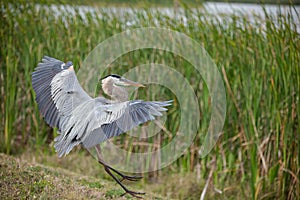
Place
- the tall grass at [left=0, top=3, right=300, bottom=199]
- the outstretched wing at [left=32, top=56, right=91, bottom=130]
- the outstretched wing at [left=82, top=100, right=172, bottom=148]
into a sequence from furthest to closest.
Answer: the tall grass at [left=0, top=3, right=300, bottom=199], the outstretched wing at [left=32, top=56, right=91, bottom=130], the outstretched wing at [left=82, top=100, right=172, bottom=148]

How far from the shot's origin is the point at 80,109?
2459 mm

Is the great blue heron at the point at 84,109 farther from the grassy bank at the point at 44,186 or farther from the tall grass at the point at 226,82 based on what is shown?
the tall grass at the point at 226,82

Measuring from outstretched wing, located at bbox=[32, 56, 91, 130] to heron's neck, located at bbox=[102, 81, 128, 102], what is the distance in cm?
17

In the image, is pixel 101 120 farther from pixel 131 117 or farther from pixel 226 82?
pixel 226 82

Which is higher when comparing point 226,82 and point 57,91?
point 226,82

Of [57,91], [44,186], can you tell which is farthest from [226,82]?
[57,91]

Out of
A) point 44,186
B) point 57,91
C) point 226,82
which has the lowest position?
point 44,186

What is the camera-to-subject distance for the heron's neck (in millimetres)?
2379

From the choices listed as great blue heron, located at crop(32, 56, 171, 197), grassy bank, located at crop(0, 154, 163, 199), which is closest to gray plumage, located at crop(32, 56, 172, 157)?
great blue heron, located at crop(32, 56, 171, 197)

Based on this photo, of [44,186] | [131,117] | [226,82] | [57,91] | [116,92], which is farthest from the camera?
[226,82]

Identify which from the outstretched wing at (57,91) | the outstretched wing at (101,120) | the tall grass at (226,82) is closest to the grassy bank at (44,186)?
the outstretched wing at (57,91)

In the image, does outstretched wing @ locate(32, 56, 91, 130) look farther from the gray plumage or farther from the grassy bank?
the grassy bank

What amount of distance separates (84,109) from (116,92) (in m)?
0.17

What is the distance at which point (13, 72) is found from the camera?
4805mm
